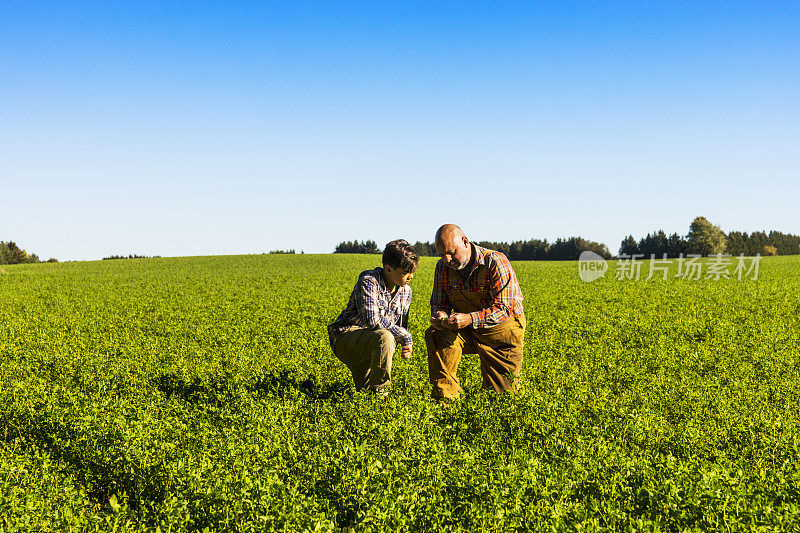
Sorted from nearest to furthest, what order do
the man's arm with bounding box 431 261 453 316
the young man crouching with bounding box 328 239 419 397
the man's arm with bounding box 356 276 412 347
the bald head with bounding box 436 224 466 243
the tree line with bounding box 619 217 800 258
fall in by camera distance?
the bald head with bounding box 436 224 466 243 → the young man crouching with bounding box 328 239 419 397 → the man's arm with bounding box 356 276 412 347 → the man's arm with bounding box 431 261 453 316 → the tree line with bounding box 619 217 800 258

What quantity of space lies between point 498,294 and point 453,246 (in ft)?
2.60

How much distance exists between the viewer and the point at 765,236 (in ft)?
335

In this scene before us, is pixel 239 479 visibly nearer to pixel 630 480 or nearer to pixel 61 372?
pixel 630 480

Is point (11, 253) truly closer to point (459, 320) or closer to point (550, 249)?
point (550, 249)

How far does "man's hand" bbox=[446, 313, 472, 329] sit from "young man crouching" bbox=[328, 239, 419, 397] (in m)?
0.54

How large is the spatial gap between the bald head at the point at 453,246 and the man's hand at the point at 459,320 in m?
0.50

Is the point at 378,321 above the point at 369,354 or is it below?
above

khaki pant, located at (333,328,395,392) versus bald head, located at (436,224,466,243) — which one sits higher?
bald head, located at (436,224,466,243)

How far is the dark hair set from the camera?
5.85 metres

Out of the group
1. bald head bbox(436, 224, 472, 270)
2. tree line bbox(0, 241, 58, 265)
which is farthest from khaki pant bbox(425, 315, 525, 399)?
tree line bbox(0, 241, 58, 265)

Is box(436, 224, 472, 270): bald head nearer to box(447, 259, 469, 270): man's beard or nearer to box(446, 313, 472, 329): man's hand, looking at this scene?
box(447, 259, 469, 270): man's beard

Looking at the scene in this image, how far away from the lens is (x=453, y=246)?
5.77 m

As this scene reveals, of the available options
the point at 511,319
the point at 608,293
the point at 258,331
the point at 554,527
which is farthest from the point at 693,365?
the point at 608,293

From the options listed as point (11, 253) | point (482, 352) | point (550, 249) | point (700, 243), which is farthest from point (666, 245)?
point (11, 253)
